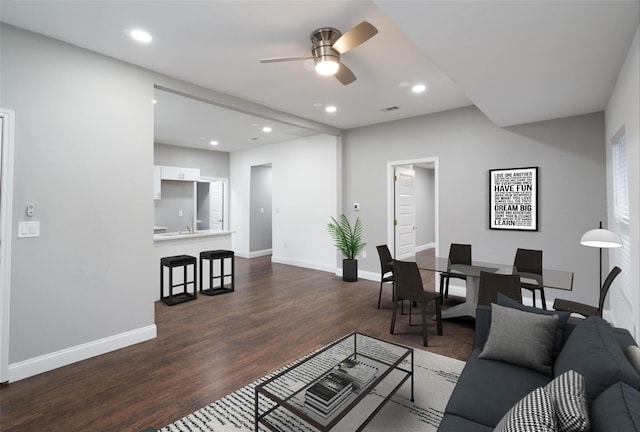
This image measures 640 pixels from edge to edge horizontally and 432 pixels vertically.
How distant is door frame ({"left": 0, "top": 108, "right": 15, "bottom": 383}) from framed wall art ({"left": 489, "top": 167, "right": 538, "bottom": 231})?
5.45 metres

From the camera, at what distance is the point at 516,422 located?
1144mm

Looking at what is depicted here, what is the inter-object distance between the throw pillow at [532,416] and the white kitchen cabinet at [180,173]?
25.3ft

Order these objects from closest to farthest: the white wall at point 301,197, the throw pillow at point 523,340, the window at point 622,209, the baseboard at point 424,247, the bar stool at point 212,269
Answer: the throw pillow at point 523,340
the window at point 622,209
the bar stool at point 212,269
the white wall at point 301,197
the baseboard at point 424,247

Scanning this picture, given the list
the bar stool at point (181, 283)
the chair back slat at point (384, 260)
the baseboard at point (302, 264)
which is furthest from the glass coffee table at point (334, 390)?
the baseboard at point (302, 264)

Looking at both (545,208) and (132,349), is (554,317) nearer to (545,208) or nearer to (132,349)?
(545,208)

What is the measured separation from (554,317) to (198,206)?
8739 mm

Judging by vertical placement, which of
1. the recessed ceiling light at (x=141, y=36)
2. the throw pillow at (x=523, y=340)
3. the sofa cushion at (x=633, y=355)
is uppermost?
the recessed ceiling light at (x=141, y=36)

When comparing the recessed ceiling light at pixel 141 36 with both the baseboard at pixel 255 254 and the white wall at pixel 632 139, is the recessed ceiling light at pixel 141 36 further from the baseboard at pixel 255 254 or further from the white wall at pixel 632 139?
the baseboard at pixel 255 254

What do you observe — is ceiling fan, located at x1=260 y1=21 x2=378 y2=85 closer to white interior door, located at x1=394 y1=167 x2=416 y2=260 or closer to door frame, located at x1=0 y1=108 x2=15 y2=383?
door frame, located at x1=0 y1=108 x2=15 y2=383

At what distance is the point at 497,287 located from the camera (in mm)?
2863

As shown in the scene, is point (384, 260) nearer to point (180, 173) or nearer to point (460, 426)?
point (460, 426)

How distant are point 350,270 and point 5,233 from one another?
465cm

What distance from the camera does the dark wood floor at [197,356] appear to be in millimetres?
2217

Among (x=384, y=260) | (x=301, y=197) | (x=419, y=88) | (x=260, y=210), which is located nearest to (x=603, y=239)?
(x=384, y=260)
